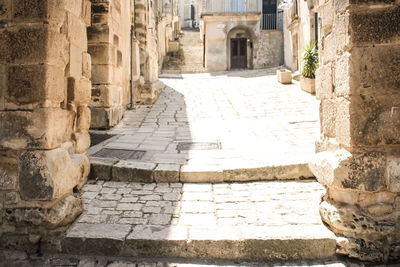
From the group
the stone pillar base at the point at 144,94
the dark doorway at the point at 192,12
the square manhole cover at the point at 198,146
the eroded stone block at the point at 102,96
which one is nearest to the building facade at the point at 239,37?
the stone pillar base at the point at 144,94

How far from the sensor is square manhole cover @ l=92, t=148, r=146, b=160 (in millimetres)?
4375

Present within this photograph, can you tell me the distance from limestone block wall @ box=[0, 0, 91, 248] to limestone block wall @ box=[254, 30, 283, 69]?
1828 centimetres

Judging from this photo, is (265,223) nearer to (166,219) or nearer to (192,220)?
(192,220)

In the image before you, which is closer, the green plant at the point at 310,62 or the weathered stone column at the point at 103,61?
the weathered stone column at the point at 103,61

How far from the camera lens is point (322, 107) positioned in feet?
9.50

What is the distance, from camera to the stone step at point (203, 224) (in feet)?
8.02

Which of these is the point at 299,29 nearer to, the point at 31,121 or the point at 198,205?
the point at 198,205

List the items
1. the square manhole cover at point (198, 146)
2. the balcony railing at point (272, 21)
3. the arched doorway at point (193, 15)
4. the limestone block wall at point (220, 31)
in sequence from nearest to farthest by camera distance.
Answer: the square manhole cover at point (198, 146)
the limestone block wall at point (220, 31)
the balcony railing at point (272, 21)
the arched doorway at point (193, 15)

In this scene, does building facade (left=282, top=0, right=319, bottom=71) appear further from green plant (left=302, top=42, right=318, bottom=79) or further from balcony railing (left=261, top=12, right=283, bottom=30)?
balcony railing (left=261, top=12, right=283, bottom=30)

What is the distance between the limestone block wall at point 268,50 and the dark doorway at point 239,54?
0.89 metres

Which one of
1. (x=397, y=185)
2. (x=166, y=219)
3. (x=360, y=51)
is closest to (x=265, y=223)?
(x=166, y=219)

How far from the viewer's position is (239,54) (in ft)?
67.3

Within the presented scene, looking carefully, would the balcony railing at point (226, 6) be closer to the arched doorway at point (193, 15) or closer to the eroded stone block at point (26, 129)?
the eroded stone block at point (26, 129)

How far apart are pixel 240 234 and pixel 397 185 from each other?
127 cm
